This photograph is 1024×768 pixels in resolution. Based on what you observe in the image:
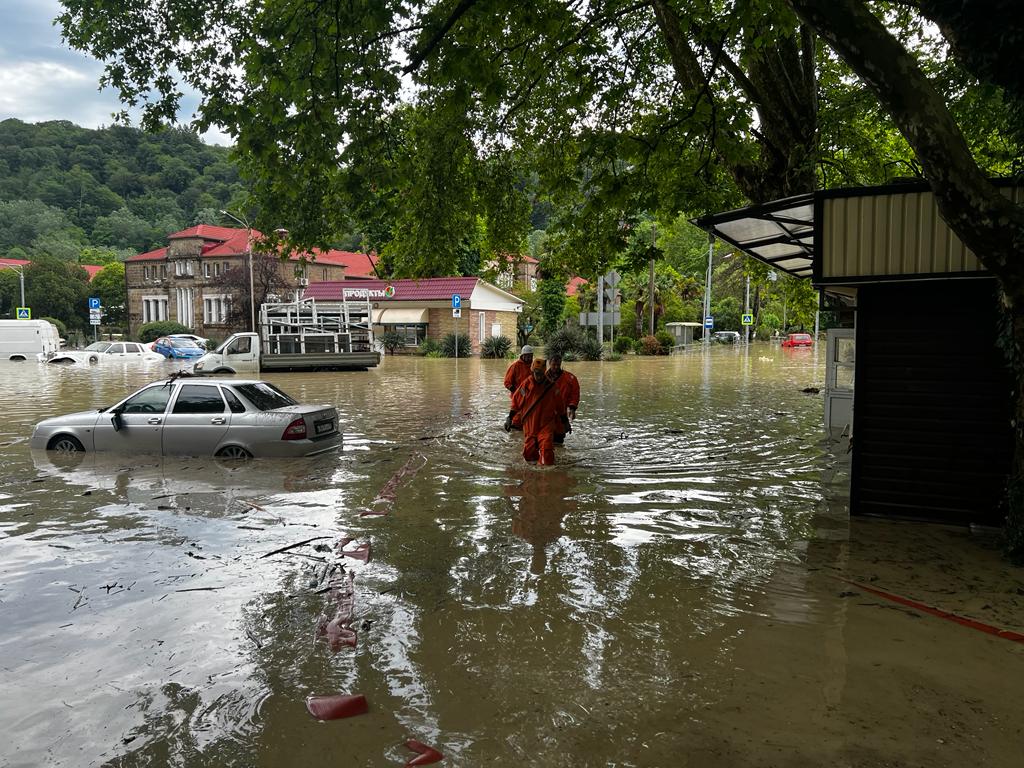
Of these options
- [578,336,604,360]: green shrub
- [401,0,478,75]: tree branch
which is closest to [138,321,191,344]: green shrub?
[578,336,604,360]: green shrub

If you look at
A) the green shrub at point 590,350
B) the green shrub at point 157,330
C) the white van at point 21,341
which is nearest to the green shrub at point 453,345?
the green shrub at point 590,350

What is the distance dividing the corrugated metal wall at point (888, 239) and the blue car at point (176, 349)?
4153 centimetres

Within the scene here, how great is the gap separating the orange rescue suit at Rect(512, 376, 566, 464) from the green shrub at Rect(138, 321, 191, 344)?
55.8 metres

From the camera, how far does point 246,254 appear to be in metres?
57.2

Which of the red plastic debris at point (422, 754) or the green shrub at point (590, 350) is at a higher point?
the green shrub at point (590, 350)

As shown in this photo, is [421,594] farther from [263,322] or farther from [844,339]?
[263,322]

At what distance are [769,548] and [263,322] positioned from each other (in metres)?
27.5

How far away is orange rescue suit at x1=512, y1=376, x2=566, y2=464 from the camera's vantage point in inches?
428

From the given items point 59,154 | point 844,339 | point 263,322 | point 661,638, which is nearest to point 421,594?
point 661,638

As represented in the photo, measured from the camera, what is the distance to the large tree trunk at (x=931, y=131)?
5.70 meters

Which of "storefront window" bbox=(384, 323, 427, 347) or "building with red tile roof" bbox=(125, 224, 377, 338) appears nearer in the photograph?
"storefront window" bbox=(384, 323, 427, 347)

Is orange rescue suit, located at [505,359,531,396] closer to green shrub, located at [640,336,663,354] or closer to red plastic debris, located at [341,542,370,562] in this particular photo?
red plastic debris, located at [341,542,370,562]

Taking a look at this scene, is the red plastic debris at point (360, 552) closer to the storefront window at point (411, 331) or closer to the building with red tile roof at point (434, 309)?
the building with red tile roof at point (434, 309)

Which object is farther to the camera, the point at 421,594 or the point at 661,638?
the point at 421,594
